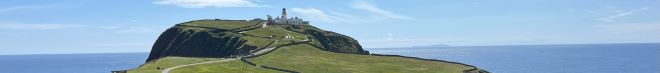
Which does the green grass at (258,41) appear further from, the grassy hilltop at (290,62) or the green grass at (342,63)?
the green grass at (342,63)

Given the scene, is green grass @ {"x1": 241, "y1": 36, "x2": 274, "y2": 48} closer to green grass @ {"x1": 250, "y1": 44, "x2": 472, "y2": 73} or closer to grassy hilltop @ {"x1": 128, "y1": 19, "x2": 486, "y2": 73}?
grassy hilltop @ {"x1": 128, "y1": 19, "x2": 486, "y2": 73}

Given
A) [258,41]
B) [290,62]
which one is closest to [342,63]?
[290,62]

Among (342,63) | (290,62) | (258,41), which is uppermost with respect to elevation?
(258,41)

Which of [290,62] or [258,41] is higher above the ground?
[258,41]

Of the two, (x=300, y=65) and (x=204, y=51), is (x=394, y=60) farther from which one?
(x=204, y=51)

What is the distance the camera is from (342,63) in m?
127

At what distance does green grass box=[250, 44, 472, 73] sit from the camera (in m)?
118

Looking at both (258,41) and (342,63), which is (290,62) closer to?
Result: (342,63)

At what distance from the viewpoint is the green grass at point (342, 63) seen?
118 meters

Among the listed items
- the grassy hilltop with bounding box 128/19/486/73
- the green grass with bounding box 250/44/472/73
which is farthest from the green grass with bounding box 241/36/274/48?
the green grass with bounding box 250/44/472/73

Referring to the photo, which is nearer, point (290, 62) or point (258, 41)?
point (290, 62)

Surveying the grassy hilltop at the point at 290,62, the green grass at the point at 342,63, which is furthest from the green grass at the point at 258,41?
the green grass at the point at 342,63

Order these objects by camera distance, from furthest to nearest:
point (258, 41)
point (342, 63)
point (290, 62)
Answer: point (258, 41), point (342, 63), point (290, 62)

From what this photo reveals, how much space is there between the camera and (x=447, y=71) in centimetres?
12112
